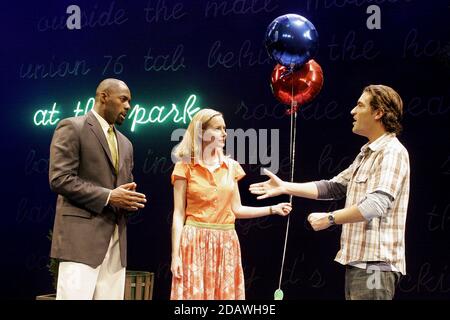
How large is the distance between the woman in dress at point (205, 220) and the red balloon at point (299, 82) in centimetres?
45

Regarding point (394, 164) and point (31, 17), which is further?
point (31, 17)

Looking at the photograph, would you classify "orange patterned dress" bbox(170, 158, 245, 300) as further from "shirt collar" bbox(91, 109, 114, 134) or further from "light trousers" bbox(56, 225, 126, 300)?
"shirt collar" bbox(91, 109, 114, 134)

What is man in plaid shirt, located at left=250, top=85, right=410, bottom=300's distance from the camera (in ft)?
9.09

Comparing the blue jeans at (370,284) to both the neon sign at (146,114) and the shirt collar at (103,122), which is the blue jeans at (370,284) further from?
the neon sign at (146,114)

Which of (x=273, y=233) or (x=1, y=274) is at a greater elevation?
(x=273, y=233)

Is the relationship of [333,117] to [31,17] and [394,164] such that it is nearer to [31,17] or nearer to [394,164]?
[394,164]

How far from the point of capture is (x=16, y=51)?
5641mm

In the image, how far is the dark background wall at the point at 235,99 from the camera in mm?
4613

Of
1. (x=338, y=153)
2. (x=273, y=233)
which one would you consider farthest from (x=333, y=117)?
(x=273, y=233)

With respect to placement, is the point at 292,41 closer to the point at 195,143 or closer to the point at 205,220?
the point at 195,143

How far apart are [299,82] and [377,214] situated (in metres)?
1.20
